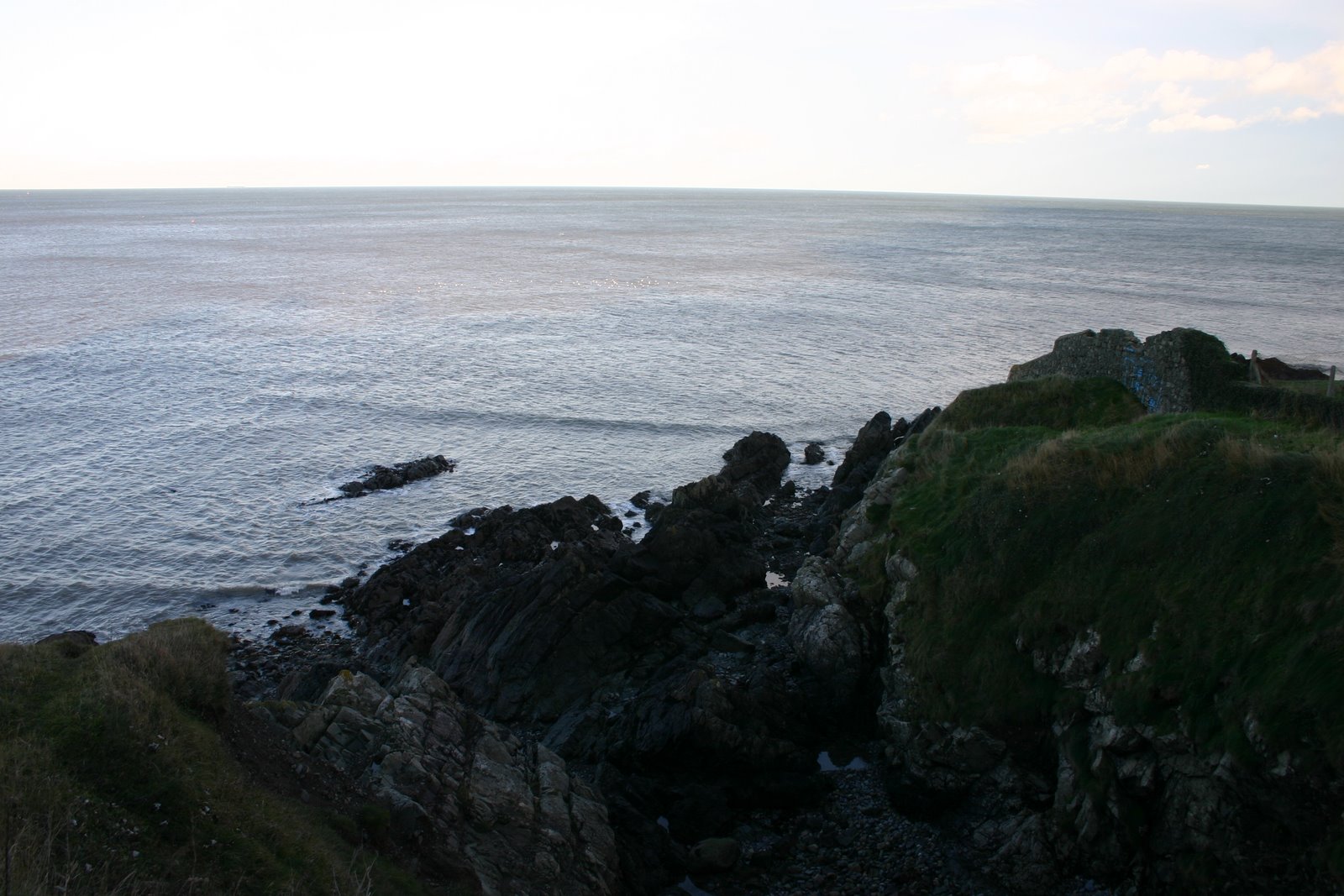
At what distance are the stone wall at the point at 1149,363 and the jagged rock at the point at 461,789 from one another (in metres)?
22.6

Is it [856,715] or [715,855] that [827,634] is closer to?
[856,715]

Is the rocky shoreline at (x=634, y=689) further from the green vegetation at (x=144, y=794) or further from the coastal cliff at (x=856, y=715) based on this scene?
the green vegetation at (x=144, y=794)

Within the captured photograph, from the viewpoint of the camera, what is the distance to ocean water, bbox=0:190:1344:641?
130 feet

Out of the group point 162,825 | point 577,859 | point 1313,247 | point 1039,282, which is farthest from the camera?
point 1313,247

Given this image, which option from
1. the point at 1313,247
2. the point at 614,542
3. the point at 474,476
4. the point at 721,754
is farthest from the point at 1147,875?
the point at 1313,247

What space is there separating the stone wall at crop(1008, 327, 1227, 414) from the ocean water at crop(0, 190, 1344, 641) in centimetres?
1631

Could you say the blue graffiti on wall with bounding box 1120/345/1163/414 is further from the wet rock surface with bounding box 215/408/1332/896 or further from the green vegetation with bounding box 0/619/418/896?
the green vegetation with bounding box 0/619/418/896

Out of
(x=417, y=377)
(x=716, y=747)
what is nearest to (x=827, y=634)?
(x=716, y=747)

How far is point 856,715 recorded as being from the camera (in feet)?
77.8

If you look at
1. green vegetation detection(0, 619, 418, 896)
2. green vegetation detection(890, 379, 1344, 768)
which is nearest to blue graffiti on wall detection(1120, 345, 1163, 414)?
green vegetation detection(890, 379, 1344, 768)

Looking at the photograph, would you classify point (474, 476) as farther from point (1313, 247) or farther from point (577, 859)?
point (1313, 247)

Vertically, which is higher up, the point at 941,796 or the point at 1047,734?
the point at 1047,734

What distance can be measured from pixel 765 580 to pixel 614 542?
6979 mm

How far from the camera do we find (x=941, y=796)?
20.0 metres
